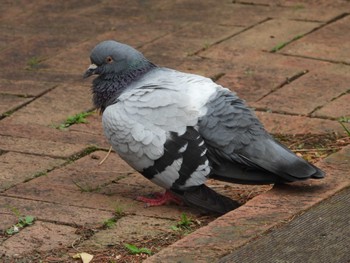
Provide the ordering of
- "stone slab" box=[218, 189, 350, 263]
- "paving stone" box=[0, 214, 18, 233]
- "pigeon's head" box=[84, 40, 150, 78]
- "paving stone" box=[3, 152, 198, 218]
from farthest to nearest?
"pigeon's head" box=[84, 40, 150, 78] < "paving stone" box=[3, 152, 198, 218] < "paving stone" box=[0, 214, 18, 233] < "stone slab" box=[218, 189, 350, 263]

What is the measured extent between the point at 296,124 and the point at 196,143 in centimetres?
122

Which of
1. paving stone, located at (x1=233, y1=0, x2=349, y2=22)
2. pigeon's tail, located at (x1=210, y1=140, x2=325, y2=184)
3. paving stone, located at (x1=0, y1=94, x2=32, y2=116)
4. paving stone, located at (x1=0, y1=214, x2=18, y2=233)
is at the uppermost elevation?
pigeon's tail, located at (x1=210, y1=140, x2=325, y2=184)

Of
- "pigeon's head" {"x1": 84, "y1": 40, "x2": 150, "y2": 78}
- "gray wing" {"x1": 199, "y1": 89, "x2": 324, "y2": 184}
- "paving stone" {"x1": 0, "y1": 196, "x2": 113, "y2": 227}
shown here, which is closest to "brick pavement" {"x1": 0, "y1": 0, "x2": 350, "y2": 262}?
"paving stone" {"x1": 0, "y1": 196, "x2": 113, "y2": 227}

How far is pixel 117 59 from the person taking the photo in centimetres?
475

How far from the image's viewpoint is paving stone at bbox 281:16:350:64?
21.7ft

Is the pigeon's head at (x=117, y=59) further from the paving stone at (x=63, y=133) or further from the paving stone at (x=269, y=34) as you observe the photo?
the paving stone at (x=269, y=34)

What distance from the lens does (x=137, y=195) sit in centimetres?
475

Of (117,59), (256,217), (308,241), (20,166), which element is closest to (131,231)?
(256,217)

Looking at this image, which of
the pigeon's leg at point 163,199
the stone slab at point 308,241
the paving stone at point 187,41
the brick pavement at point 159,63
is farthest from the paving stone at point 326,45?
the stone slab at point 308,241

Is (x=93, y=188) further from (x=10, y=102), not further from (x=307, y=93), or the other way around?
(x=307, y=93)

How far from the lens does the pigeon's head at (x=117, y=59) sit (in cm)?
473

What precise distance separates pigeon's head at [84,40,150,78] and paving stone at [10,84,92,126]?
0.96 meters

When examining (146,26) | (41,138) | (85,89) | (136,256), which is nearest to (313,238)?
(136,256)

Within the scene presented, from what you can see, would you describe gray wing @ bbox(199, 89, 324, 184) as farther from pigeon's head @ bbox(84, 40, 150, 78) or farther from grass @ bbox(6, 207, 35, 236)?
grass @ bbox(6, 207, 35, 236)
